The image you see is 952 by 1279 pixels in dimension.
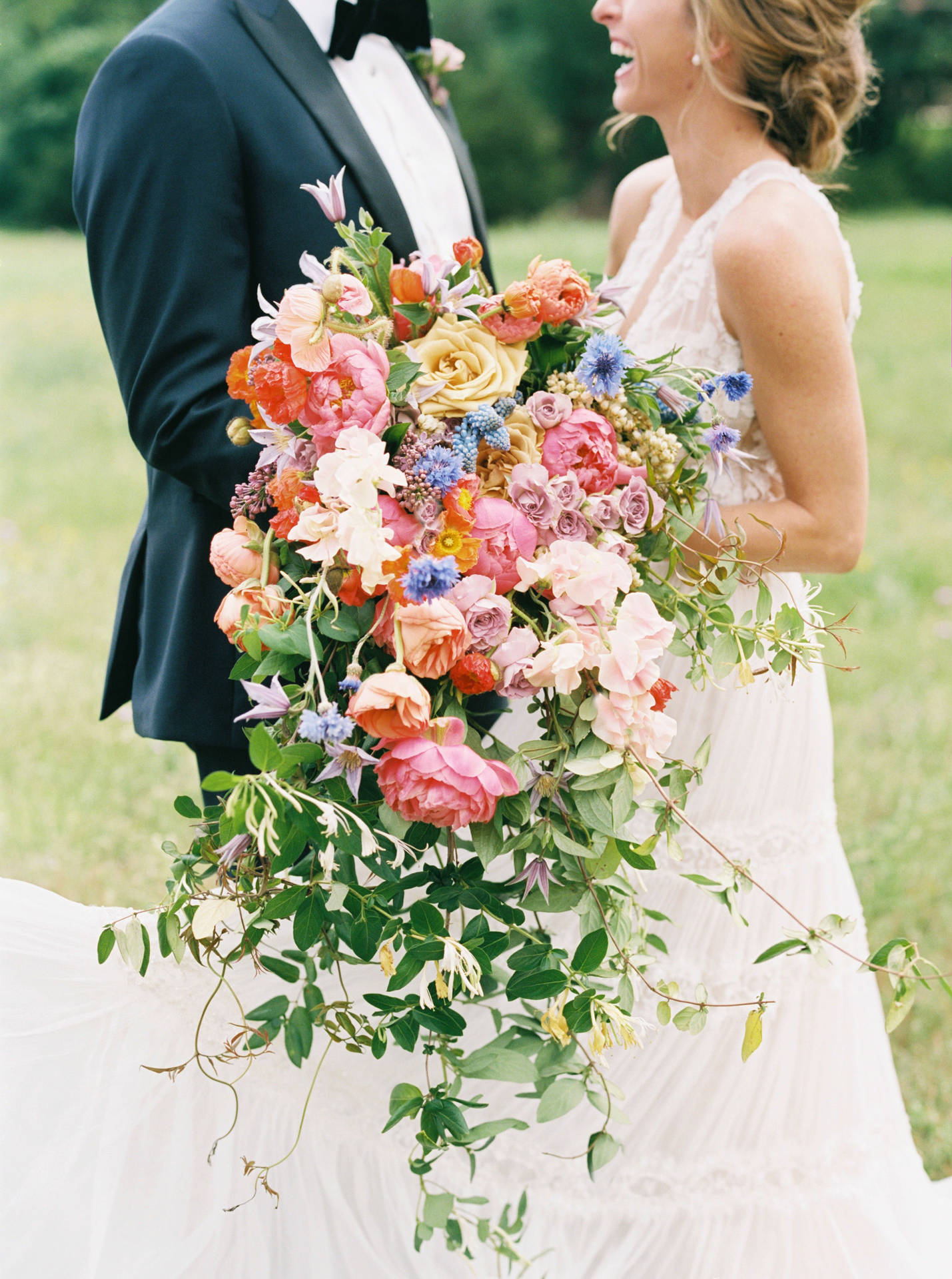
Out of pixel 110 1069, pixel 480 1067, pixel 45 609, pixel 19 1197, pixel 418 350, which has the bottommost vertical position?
pixel 45 609

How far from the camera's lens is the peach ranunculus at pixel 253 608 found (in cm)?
144

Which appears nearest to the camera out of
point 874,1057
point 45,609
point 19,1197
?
point 19,1197

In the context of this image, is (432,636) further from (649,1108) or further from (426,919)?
(649,1108)

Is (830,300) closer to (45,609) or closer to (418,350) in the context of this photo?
(418,350)

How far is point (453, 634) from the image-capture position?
4.38 feet

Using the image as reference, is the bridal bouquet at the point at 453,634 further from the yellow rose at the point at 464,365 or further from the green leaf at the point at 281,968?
the green leaf at the point at 281,968

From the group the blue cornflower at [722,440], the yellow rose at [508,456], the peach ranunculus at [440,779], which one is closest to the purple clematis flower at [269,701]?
the peach ranunculus at [440,779]

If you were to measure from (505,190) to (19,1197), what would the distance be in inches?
748

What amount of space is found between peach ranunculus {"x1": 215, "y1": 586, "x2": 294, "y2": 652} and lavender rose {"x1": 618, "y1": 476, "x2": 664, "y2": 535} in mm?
452

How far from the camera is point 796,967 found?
2264mm

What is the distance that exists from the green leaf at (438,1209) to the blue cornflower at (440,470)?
1.03 metres

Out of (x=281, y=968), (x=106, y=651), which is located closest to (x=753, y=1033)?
(x=281, y=968)

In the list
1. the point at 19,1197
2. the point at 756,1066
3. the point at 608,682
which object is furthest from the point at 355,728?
the point at 756,1066

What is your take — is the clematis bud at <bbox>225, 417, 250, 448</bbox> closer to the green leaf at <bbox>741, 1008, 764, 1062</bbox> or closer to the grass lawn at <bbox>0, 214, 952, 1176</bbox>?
the green leaf at <bbox>741, 1008, 764, 1062</bbox>
